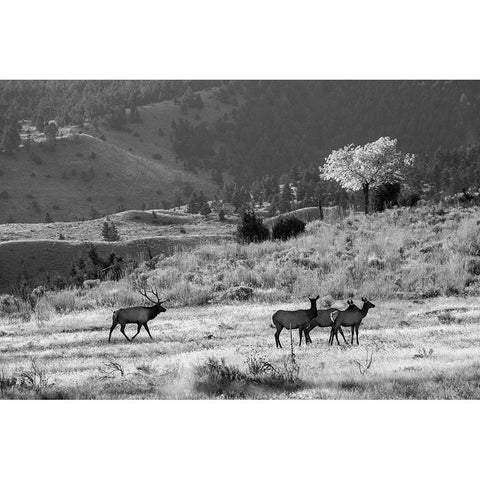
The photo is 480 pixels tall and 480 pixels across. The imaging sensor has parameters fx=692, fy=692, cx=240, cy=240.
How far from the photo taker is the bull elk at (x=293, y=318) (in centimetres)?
840

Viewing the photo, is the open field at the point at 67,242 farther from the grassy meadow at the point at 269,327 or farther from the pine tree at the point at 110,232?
the grassy meadow at the point at 269,327

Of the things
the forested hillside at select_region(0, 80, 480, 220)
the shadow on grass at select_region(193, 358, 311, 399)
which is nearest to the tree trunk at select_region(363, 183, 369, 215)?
the forested hillside at select_region(0, 80, 480, 220)

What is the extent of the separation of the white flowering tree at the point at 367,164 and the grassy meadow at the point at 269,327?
958mm

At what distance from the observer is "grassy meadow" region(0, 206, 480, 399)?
7.98 meters

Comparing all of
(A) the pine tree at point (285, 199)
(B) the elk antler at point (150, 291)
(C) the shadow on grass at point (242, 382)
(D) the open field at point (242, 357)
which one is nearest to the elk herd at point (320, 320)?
(D) the open field at point (242, 357)

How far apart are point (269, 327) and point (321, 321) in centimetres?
68

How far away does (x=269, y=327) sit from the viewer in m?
8.67

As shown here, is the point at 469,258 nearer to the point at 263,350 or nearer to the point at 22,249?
the point at 263,350

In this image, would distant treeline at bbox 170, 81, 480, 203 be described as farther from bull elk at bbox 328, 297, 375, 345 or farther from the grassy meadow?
bull elk at bbox 328, 297, 375, 345

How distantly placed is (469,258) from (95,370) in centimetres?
503

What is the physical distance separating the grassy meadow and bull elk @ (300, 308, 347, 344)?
142mm

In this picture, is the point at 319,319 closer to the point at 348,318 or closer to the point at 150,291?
the point at 348,318

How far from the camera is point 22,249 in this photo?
1466 cm

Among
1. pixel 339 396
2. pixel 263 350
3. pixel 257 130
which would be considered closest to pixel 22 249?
pixel 257 130
